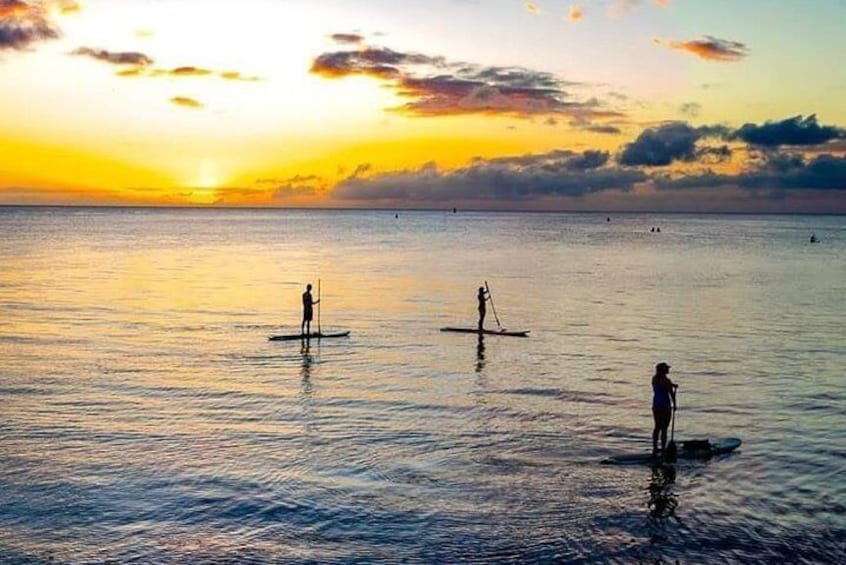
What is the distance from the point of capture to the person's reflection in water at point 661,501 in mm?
16823

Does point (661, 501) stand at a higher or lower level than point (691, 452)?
lower

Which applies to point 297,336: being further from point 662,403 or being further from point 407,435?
point 662,403

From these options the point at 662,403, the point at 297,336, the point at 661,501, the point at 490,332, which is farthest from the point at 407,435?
the point at 490,332

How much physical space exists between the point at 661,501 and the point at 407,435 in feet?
25.0

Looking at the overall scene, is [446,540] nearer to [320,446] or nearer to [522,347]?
[320,446]

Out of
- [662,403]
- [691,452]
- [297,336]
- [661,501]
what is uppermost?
[662,403]

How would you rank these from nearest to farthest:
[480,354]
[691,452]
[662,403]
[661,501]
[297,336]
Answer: [661,501] < [662,403] < [691,452] < [480,354] < [297,336]

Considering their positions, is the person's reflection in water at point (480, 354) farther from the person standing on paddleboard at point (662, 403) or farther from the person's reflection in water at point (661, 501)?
the person's reflection in water at point (661, 501)

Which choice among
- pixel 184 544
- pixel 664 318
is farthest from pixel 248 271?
pixel 184 544

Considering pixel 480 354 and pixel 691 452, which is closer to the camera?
pixel 691 452

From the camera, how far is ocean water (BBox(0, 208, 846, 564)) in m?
16.2

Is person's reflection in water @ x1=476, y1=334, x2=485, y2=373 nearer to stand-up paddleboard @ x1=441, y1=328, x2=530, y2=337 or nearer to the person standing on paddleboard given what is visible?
stand-up paddleboard @ x1=441, y1=328, x2=530, y2=337

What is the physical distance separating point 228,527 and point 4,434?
9.94 metres

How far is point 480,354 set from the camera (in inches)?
1475
